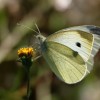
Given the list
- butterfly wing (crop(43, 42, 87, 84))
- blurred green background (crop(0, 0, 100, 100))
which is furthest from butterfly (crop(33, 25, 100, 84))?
blurred green background (crop(0, 0, 100, 100))

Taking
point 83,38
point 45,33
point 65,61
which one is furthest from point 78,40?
point 45,33

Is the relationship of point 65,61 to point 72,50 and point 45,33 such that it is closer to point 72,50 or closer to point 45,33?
point 72,50

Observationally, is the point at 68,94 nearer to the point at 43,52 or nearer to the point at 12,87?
the point at 12,87

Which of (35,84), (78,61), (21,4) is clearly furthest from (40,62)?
(78,61)

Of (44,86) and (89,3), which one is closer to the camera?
(44,86)

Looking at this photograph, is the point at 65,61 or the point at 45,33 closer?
the point at 65,61

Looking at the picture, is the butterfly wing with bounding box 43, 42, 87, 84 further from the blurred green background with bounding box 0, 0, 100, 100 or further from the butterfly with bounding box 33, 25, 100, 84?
the blurred green background with bounding box 0, 0, 100, 100
